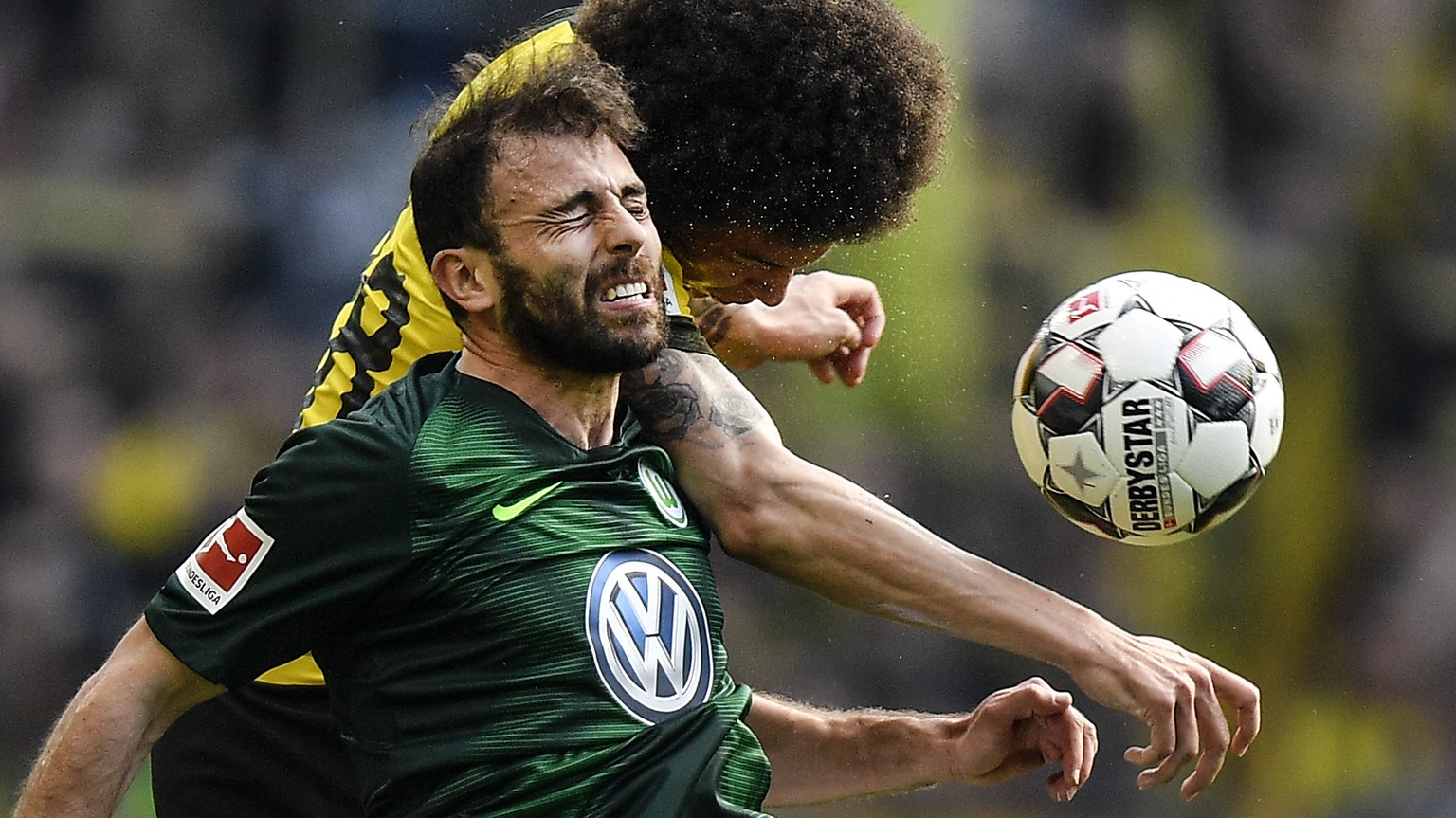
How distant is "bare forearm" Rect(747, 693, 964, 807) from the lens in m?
3.57

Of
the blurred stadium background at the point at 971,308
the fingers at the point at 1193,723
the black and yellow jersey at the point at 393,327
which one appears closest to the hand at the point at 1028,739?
the fingers at the point at 1193,723

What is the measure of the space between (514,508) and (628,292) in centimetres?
39

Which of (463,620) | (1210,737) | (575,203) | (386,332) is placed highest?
(575,203)

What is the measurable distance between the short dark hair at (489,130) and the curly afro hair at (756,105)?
1.30 feet

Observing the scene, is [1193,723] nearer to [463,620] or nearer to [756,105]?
[463,620]

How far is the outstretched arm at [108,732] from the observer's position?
2.71 metres

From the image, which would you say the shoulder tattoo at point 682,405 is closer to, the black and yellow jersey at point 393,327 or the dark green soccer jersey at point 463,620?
the black and yellow jersey at point 393,327

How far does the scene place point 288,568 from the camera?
2.77 metres

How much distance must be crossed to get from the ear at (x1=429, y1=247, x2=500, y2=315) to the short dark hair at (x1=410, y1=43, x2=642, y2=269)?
0.02 metres

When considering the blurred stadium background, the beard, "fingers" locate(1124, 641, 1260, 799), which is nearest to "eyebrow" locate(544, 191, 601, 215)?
the beard

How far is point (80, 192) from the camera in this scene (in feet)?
24.2

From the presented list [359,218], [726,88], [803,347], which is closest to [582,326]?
[726,88]

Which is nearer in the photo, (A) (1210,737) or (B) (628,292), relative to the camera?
(B) (628,292)

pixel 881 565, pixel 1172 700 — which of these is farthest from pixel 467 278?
pixel 1172 700
